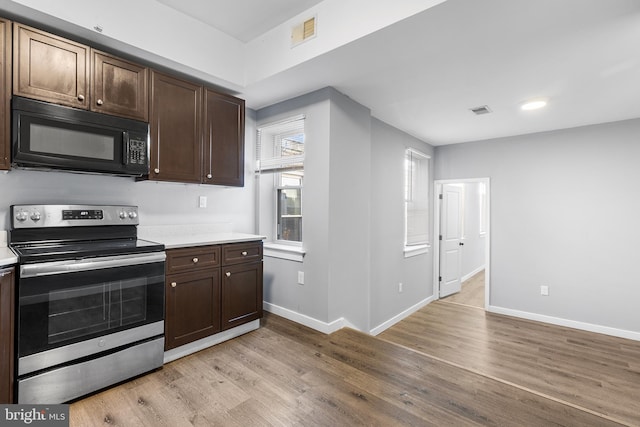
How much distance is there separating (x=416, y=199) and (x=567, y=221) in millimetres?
1986

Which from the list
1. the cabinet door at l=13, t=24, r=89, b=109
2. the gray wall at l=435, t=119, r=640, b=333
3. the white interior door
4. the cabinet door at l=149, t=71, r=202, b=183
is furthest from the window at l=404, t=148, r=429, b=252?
the cabinet door at l=13, t=24, r=89, b=109

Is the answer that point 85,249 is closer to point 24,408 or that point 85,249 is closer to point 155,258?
point 155,258

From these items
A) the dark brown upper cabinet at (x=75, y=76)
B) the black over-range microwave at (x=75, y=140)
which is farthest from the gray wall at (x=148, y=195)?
the dark brown upper cabinet at (x=75, y=76)

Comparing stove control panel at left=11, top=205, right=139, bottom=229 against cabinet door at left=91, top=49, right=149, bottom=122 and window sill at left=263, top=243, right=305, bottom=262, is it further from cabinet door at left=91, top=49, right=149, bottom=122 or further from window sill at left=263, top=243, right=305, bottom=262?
window sill at left=263, top=243, right=305, bottom=262

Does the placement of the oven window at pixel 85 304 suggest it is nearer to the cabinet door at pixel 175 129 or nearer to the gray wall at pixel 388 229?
the cabinet door at pixel 175 129

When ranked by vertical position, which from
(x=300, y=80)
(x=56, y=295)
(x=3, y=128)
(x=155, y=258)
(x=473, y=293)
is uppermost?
(x=300, y=80)

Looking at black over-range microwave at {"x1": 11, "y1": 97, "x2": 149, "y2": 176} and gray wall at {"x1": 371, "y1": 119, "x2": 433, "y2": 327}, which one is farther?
gray wall at {"x1": 371, "y1": 119, "x2": 433, "y2": 327}

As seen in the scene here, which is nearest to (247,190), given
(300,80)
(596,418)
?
(300,80)

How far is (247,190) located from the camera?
3512 millimetres

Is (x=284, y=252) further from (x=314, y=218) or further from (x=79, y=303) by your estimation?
(x=79, y=303)

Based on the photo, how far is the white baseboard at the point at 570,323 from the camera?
12.0 feet

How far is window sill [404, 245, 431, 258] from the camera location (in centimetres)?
444

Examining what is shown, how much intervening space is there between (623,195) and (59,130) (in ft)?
18.8

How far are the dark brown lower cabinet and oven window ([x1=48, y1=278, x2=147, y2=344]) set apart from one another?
0.75 feet
